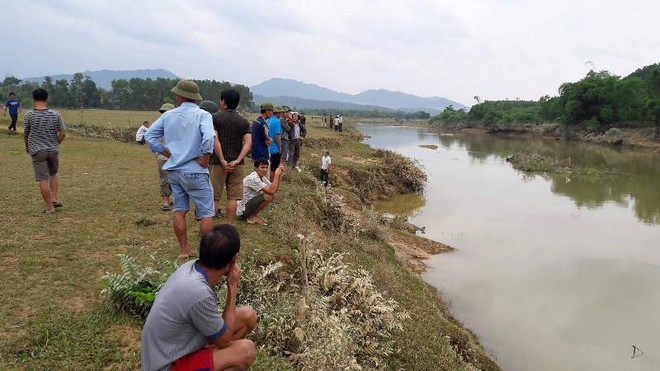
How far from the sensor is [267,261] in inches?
227

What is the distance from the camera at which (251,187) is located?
7.02 meters

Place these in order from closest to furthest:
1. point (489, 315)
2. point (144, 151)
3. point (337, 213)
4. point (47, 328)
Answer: point (47, 328) → point (489, 315) → point (337, 213) → point (144, 151)

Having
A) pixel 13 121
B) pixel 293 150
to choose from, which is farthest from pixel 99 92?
pixel 293 150

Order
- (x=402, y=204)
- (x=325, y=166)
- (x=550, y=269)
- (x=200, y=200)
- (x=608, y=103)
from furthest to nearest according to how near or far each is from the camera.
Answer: (x=608, y=103), (x=402, y=204), (x=325, y=166), (x=550, y=269), (x=200, y=200)

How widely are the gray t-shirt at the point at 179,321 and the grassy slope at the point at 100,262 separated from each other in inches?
41.2

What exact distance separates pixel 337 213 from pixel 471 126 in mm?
75353

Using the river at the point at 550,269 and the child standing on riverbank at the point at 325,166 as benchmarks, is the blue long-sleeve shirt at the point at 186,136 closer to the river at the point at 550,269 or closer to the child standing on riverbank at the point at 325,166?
the river at the point at 550,269

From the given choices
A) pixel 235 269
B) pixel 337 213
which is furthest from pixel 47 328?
pixel 337 213

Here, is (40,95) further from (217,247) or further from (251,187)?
(217,247)

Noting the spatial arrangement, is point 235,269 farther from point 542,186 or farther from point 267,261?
point 542,186

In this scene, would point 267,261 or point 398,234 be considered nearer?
point 267,261

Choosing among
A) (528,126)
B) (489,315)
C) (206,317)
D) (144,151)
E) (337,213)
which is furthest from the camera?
(528,126)

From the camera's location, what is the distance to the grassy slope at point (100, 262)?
3.65 m

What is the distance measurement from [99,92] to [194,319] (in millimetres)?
69480
